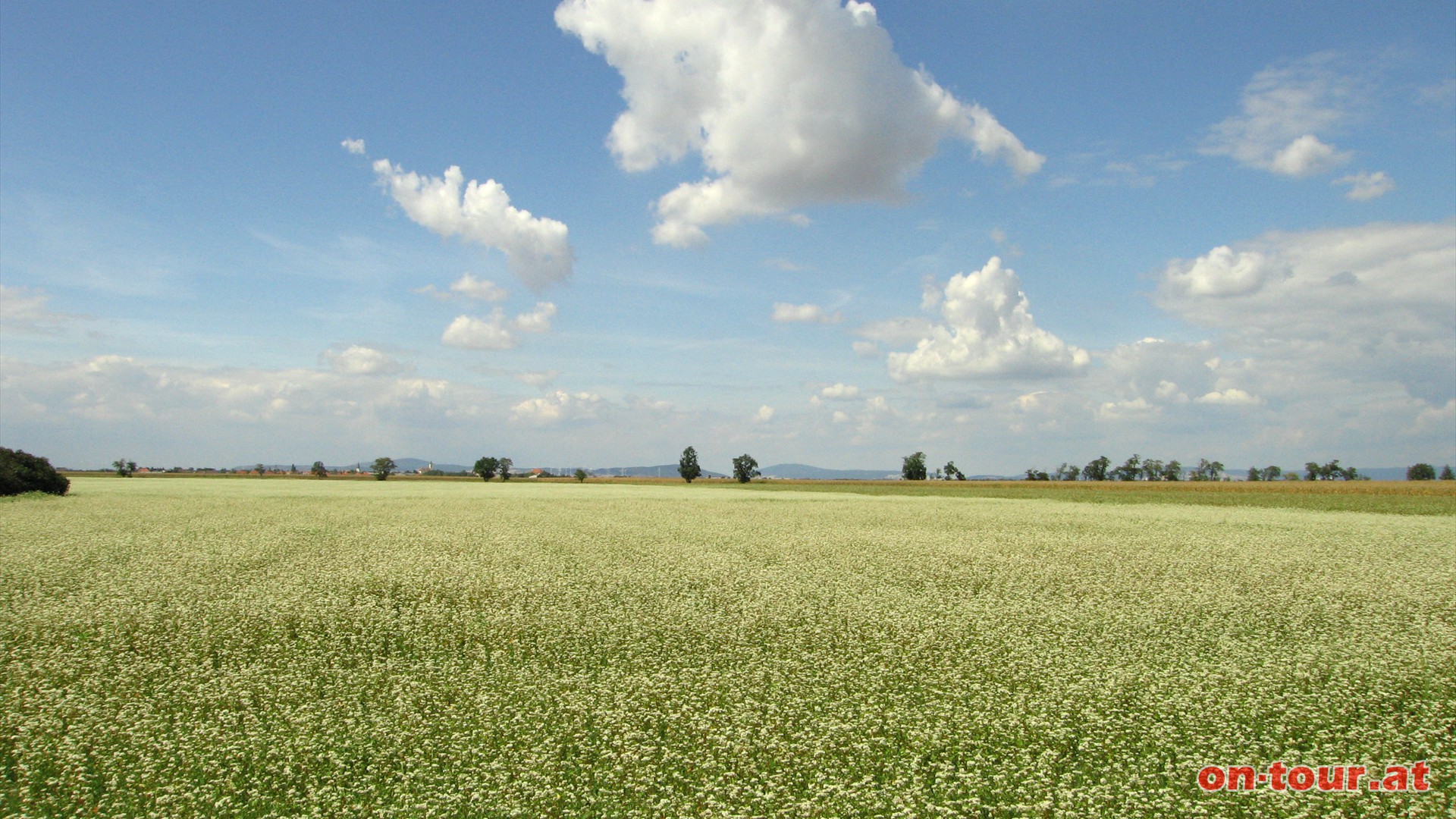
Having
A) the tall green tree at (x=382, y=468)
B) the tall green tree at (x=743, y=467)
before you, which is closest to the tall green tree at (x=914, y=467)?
the tall green tree at (x=743, y=467)

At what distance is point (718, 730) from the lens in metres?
9.60

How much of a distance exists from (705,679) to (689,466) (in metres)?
124

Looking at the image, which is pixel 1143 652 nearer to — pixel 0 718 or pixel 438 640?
pixel 438 640

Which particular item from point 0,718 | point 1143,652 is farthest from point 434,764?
point 1143,652

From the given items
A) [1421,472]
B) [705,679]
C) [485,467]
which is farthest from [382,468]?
[1421,472]

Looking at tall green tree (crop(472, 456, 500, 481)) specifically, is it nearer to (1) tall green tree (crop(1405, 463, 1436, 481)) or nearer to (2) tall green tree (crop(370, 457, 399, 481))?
(2) tall green tree (crop(370, 457, 399, 481))

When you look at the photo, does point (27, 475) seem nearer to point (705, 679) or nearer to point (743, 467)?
point (705, 679)

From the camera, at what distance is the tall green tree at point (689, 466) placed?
134875 millimetres

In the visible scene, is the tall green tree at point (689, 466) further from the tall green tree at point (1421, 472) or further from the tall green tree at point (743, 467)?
the tall green tree at point (1421, 472)

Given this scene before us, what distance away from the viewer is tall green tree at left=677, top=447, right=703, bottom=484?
134875 mm

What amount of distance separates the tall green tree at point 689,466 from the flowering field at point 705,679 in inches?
4339

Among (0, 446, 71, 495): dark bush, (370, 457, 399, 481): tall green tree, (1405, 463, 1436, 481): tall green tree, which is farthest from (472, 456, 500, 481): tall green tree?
(1405, 463, 1436, 481): tall green tree

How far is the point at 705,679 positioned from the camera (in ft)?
37.9

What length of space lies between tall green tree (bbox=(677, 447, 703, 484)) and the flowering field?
110m
